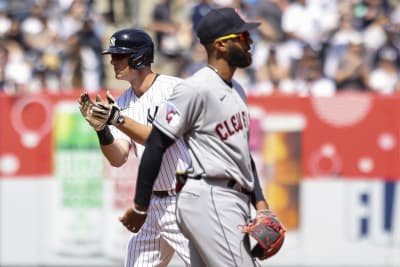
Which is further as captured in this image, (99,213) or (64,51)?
(64,51)

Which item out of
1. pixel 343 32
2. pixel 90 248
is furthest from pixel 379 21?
pixel 90 248

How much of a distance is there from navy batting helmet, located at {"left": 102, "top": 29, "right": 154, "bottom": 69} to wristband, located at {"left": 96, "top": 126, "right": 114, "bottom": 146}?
48 cm

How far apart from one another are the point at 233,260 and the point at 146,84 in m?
1.51

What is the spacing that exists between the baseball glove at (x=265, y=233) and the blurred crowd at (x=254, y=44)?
7.21 meters

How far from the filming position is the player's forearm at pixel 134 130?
6457mm

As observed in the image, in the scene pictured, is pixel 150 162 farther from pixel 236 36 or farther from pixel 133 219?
pixel 236 36

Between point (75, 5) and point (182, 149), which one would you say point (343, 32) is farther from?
point (182, 149)

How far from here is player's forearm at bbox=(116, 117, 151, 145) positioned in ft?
21.2

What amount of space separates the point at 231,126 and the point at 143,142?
0.71 metres

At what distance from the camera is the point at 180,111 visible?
19.4ft

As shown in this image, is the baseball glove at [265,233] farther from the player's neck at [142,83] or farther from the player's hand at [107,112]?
the player's neck at [142,83]

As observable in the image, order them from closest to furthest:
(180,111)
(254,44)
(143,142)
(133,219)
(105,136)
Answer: (180,111)
(133,219)
(143,142)
(105,136)
(254,44)

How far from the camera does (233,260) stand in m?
5.96

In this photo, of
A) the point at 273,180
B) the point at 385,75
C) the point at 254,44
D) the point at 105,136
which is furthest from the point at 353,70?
the point at 105,136
